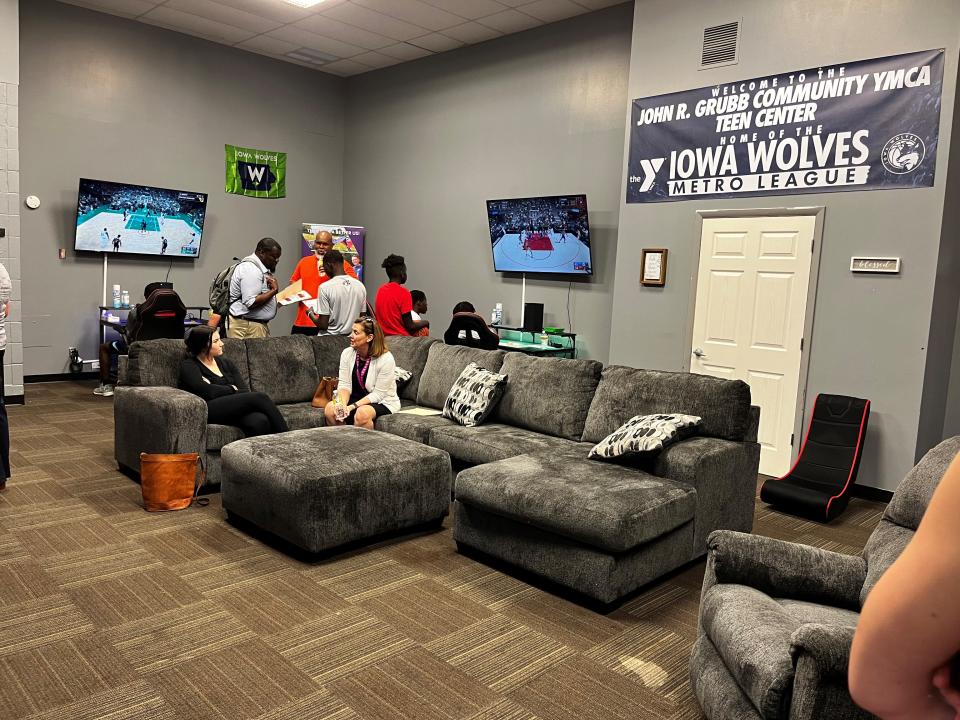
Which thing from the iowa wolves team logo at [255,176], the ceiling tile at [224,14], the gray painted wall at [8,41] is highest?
the ceiling tile at [224,14]

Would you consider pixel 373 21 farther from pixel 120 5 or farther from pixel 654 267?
pixel 654 267

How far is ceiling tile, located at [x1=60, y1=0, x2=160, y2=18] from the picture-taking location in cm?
692

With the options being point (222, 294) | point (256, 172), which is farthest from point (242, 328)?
point (256, 172)

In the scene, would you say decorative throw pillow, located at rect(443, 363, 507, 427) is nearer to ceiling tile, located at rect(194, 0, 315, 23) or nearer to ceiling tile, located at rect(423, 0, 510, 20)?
ceiling tile, located at rect(423, 0, 510, 20)

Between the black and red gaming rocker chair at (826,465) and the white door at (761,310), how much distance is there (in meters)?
0.34

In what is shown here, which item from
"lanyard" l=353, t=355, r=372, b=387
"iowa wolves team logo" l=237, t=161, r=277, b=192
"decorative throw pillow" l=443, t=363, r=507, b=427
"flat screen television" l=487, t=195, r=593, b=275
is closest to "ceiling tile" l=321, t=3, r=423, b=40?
"flat screen television" l=487, t=195, r=593, b=275

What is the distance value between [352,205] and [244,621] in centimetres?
730

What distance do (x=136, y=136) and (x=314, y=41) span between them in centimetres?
210

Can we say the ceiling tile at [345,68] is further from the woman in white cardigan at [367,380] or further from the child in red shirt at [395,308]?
the woman in white cardigan at [367,380]

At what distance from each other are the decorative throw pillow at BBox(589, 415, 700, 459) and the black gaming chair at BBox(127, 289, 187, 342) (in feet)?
14.1

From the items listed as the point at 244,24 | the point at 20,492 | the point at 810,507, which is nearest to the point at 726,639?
the point at 810,507

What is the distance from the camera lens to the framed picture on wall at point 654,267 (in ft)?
19.2

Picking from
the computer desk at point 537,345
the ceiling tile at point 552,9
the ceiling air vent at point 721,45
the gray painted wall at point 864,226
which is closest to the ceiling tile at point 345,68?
the ceiling tile at point 552,9

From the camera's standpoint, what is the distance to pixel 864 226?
4.82 meters
